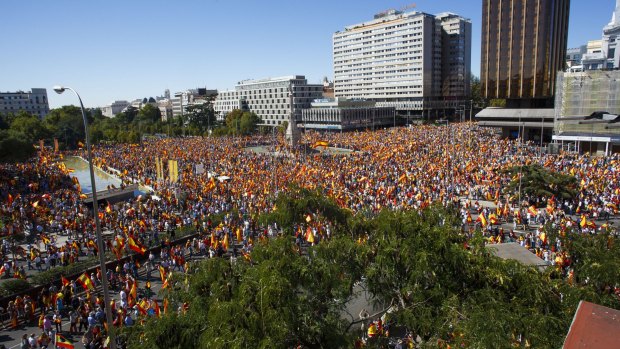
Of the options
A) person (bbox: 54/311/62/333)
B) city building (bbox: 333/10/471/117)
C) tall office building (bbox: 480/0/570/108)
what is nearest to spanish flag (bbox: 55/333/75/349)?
person (bbox: 54/311/62/333)

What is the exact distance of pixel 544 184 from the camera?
2745cm

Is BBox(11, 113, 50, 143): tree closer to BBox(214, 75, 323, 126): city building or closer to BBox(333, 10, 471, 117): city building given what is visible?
BBox(214, 75, 323, 126): city building

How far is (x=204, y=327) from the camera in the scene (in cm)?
899

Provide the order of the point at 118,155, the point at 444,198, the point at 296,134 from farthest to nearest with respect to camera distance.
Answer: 1. the point at 296,134
2. the point at 118,155
3. the point at 444,198

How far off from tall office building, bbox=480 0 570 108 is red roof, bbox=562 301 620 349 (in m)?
73.1

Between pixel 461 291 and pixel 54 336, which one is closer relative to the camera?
pixel 461 291

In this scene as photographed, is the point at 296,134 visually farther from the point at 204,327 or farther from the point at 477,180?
the point at 204,327

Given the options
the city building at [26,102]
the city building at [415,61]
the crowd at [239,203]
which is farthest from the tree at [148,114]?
the crowd at [239,203]

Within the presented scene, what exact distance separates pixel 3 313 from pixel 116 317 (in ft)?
15.8

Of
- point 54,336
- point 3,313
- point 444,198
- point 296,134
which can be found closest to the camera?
point 54,336

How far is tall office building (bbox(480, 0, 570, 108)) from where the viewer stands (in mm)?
68000

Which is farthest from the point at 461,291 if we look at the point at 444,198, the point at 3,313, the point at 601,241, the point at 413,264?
the point at 444,198

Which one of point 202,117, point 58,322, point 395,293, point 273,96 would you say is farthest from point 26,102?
point 395,293

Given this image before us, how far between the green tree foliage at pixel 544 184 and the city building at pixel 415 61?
91585 mm
